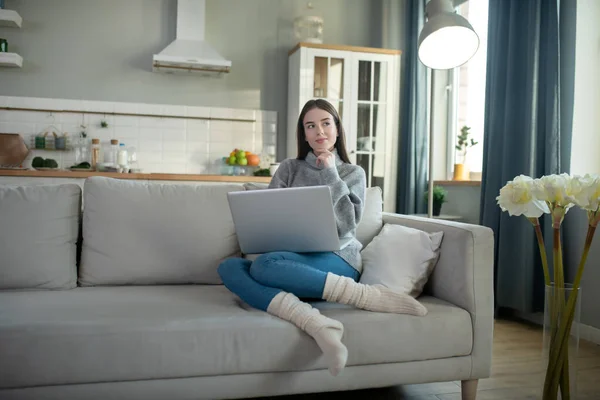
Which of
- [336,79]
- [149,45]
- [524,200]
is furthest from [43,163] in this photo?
[524,200]

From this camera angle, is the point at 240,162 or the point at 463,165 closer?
the point at 463,165

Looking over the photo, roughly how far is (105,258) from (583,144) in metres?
2.50

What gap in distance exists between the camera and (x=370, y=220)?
2.43 m

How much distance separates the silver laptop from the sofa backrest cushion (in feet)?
1.65

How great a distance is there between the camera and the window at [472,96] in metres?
4.36

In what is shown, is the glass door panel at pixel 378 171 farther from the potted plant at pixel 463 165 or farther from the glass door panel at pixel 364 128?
the potted plant at pixel 463 165

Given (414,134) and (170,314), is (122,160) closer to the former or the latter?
(414,134)

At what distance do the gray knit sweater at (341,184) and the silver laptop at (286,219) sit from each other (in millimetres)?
186

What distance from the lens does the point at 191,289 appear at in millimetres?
2113

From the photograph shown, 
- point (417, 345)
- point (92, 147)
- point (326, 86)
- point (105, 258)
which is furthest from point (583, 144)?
point (92, 147)

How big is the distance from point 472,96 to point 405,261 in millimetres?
2928

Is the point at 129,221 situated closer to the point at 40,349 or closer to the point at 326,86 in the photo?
the point at 40,349

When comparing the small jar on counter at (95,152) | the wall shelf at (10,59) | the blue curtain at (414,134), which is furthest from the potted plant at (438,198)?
the wall shelf at (10,59)

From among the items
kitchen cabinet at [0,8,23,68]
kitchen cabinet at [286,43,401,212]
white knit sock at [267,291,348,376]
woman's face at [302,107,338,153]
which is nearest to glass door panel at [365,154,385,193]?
kitchen cabinet at [286,43,401,212]
